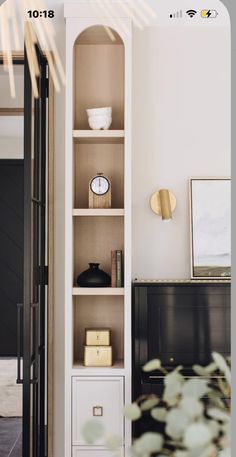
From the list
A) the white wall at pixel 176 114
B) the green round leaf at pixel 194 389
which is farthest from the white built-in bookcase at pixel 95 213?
the green round leaf at pixel 194 389

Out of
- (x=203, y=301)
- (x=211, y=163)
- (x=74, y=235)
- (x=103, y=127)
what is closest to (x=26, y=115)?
(x=103, y=127)

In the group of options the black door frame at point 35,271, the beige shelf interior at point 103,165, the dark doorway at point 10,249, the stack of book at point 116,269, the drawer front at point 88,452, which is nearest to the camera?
the black door frame at point 35,271

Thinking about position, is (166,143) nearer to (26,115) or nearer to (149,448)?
(26,115)

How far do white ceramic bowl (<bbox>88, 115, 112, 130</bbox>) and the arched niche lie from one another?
202 millimetres

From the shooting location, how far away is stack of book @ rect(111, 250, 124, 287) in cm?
333

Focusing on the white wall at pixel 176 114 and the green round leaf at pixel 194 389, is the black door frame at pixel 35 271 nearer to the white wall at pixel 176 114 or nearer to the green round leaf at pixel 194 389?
the white wall at pixel 176 114

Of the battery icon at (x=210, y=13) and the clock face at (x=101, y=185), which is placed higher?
the battery icon at (x=210, y=13)

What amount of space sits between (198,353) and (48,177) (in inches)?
49.4

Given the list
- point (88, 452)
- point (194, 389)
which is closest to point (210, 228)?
point (88, 452)

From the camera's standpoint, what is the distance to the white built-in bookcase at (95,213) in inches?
127

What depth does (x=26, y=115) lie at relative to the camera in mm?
3127

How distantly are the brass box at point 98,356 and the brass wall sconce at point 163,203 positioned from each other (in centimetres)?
77

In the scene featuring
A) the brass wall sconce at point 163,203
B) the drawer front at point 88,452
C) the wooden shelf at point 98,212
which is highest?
the brass wall sconce at point 163,203

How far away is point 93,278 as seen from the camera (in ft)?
10.9
